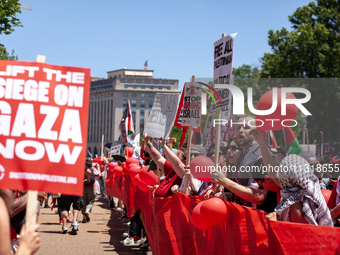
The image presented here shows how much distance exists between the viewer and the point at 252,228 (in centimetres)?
413

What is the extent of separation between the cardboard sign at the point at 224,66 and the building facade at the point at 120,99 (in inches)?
5368

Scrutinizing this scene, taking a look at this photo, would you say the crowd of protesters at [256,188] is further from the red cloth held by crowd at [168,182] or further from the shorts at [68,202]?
the shorts at [68,202]

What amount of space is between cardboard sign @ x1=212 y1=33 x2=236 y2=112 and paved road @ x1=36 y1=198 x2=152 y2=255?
4707 mm

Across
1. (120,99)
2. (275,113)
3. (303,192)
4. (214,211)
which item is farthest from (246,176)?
(120,99)

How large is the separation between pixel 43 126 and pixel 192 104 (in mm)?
3871

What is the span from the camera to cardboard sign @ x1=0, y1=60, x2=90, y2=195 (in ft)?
10.3

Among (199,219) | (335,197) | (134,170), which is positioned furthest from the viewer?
(134,170)

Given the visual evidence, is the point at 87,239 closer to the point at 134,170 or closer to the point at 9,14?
the point at 134,170

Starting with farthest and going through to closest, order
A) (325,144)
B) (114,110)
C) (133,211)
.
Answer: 1. (114,110)
2. (133,211)
3. (325,144)

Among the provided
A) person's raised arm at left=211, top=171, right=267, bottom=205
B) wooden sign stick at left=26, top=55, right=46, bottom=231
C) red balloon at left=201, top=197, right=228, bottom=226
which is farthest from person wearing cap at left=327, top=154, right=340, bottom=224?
wooden sign stick at left=26, top=55, right=46, bottom=231

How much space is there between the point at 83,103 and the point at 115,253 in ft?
21.1

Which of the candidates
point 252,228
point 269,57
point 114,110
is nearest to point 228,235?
point 252,228

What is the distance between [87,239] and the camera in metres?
11.1

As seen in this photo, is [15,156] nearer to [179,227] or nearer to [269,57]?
[179,227]
